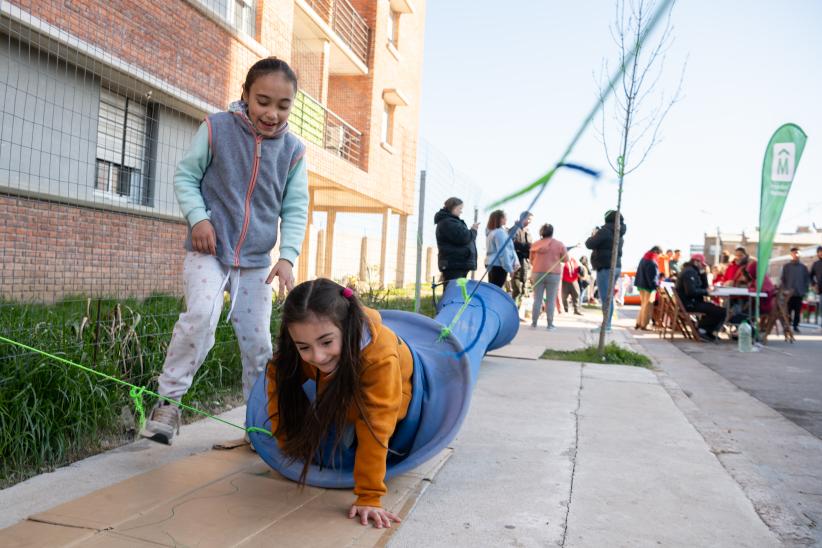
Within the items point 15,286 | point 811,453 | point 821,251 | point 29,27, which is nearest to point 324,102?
point 29,27

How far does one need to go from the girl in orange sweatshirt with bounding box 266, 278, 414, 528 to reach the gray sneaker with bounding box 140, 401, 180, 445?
0.67m

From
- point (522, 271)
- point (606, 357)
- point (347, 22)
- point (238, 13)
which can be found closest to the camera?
point (606, 357)

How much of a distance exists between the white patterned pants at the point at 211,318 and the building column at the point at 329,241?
1264 centimetres

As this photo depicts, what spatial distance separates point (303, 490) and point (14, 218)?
493cm

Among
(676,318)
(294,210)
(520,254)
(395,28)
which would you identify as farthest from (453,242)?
(395,28)

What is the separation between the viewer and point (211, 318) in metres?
2.66

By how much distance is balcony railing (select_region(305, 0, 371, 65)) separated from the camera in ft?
44.8

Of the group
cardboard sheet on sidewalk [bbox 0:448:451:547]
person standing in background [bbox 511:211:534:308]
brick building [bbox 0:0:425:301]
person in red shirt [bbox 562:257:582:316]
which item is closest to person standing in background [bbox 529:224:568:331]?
person standing in background [bbox 511:211:534:308]

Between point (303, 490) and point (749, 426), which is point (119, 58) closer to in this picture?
point (303, 490)

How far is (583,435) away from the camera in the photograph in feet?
A: 11.2

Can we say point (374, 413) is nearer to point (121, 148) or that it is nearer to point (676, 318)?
point (121, 148)

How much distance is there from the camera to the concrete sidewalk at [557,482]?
2.12m

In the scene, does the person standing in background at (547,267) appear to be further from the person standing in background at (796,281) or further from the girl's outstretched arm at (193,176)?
the girl's outstretched arm at (193,176)

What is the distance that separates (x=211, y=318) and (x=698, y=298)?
8.90 m
